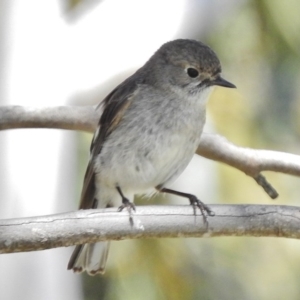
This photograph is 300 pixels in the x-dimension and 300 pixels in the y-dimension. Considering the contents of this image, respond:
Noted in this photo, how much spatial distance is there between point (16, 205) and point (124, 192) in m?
1.31

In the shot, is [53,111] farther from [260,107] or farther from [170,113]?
[260,107]

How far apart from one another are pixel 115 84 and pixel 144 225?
2900mm

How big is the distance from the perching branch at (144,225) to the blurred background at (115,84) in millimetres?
2101

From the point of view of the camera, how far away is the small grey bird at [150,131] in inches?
133

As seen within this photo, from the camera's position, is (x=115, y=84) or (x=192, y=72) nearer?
(x=192, y=72)

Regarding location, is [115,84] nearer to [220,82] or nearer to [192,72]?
[192,72]

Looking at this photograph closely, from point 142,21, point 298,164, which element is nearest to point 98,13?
point 142,21

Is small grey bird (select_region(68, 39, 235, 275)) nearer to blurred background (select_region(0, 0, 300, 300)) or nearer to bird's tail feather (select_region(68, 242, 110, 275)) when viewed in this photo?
bird's tail feather (select_region(68, 242, 110, 275))

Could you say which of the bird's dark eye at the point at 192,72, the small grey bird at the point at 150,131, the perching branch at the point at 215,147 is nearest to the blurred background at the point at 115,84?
the small grey bird at the point at 150,131

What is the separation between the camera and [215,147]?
11.4ft

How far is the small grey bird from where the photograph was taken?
338 centimetres

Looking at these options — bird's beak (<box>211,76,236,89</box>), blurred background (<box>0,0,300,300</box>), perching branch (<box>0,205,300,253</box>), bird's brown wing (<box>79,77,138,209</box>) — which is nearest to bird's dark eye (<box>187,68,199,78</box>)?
bird's beak (<box>211,76,236,89</box>)

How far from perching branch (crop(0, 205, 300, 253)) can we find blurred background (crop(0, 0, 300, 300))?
6.89 feet

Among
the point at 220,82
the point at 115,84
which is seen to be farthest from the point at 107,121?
the point at 115,84
